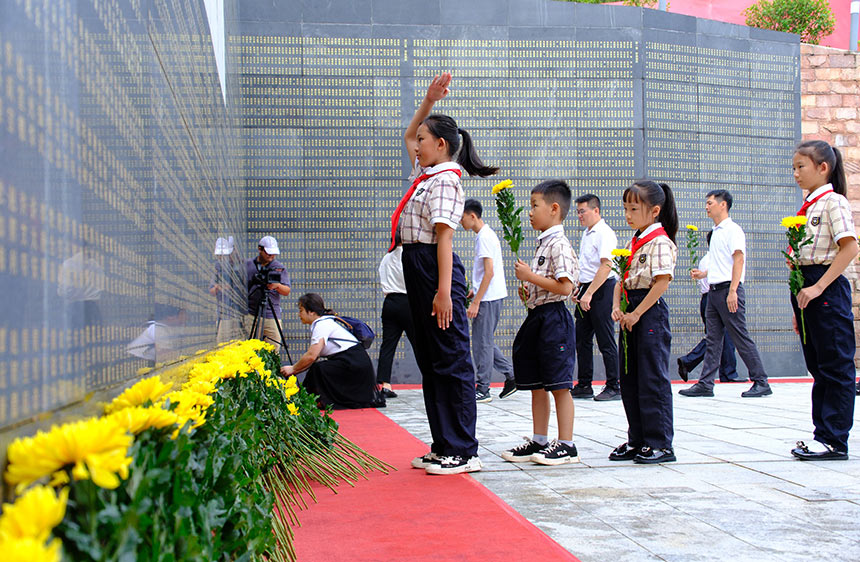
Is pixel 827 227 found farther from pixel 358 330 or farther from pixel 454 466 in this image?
pixel 358 330

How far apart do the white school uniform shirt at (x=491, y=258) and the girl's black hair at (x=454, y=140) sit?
2.60m

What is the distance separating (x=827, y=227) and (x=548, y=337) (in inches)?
55.6

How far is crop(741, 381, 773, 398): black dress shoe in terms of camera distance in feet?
23.4

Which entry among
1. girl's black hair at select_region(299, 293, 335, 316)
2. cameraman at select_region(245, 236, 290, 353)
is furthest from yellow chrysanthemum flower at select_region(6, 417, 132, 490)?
cameraman at select_region(245, 236, 290, 353)

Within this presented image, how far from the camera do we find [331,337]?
643cm

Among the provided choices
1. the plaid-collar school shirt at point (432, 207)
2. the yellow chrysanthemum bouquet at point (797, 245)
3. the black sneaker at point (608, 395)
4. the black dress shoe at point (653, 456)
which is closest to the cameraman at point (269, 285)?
the black sneaker at point (608, 395)

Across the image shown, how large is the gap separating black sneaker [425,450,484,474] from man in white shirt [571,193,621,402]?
10.6ft

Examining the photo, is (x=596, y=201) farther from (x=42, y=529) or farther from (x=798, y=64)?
(x=42, y=529)

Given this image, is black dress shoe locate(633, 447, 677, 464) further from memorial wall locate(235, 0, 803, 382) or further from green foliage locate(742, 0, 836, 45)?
green foliage locate(742, 0, 836, 45)

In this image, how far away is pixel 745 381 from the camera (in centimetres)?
919

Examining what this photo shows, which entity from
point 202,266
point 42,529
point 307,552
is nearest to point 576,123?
point 202,266

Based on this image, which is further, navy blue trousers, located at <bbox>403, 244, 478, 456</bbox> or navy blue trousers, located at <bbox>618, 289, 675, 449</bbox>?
navy blue trousers, located at <bbox>618, 289, 675, 449</bbox>

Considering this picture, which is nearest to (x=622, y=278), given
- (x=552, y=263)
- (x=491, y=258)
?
(x=552, y=263)

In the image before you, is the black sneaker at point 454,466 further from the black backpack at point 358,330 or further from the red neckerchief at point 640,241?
the black backpack at point 358,330
